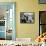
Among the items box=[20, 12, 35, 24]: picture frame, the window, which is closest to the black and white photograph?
box=[20, 12, 35, 24]: picture frame

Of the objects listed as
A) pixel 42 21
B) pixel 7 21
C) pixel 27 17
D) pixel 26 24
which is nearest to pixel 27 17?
pixel 27 17

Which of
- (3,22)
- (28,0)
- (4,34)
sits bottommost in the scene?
(4,34)

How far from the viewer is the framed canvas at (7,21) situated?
4.93m

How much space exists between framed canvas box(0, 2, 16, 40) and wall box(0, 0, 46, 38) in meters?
0.18

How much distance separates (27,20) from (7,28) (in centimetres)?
77

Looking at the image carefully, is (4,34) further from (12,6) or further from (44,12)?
(44,12)

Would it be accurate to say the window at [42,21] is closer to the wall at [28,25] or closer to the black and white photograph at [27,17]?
the wall at [28,25]

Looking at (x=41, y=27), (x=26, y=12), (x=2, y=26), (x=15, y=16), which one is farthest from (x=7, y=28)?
(x=41, y=27)

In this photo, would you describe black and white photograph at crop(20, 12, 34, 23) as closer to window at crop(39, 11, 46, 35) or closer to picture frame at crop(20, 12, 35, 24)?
picture frame at crop(20, 12, 35, 24)

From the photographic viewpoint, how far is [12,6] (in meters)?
4.93

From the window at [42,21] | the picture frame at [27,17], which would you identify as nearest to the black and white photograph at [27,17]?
the picture frame at [27,17]

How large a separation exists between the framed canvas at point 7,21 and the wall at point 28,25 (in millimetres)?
181

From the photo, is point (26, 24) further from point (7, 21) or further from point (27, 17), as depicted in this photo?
point (7, 21)

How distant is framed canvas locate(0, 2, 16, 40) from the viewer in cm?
493
